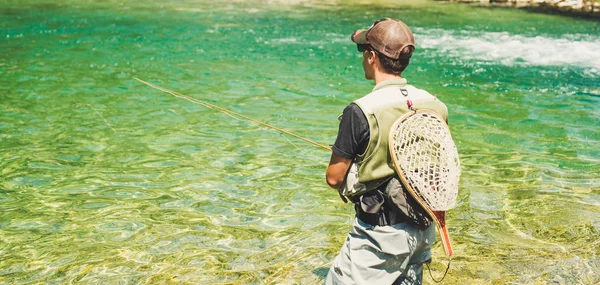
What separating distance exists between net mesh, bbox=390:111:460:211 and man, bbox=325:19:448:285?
0.20ft

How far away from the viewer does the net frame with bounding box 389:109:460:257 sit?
296 centimetres

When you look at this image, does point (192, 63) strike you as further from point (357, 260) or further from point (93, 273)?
point (357, 260)

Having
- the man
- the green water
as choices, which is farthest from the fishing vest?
the green water

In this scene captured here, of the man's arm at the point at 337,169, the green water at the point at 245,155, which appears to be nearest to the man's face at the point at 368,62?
the man's arm at the point at 337,169

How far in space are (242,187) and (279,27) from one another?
13947mm

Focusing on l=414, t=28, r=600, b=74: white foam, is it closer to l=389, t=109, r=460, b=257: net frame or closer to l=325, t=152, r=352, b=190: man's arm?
l=389, t=109, r=460, b=257: net frame

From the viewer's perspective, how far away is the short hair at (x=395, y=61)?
3.05m

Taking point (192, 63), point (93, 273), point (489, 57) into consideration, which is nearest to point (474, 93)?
point (489, 57)

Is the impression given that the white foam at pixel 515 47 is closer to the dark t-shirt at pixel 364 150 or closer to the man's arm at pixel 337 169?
the dark t-shirt at pixel 364 150

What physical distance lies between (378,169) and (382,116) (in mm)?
272

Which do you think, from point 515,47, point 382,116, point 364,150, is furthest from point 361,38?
point 515,47

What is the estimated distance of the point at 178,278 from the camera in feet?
15.3

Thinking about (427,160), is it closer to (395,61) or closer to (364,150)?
(364,150)

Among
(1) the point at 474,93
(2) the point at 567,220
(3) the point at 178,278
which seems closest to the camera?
(3) the point at 178,278
